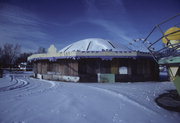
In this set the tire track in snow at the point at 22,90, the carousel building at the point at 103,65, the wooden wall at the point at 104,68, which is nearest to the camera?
the tire track in snow at the point at 22,90

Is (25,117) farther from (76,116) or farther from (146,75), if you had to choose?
(146,75)

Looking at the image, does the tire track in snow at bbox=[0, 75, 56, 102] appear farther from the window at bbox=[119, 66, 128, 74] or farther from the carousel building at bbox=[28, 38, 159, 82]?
the window at bbox=[119, 66, 128, 74]

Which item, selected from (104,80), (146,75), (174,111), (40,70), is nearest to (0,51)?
(40,70)

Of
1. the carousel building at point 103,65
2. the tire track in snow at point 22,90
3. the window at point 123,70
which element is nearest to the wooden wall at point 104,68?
the carousel building at point 103,65

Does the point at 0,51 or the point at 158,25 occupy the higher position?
the point at 0,51

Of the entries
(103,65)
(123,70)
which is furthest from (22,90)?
(123,70)

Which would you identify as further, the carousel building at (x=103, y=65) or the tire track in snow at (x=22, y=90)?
the carousel building at (x=103, y=65)

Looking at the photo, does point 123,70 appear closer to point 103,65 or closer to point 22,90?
point 103,65

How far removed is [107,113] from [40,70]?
13496 mm

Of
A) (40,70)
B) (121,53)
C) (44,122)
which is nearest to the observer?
(44,122)

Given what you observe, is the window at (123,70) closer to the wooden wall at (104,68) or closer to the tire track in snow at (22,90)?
the wooden wall at (104,68)

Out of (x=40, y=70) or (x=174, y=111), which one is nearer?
(x=174, y=111)

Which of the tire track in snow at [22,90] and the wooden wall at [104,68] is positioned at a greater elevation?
the wooden wall at [104,68]

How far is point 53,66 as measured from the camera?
1362 cm
